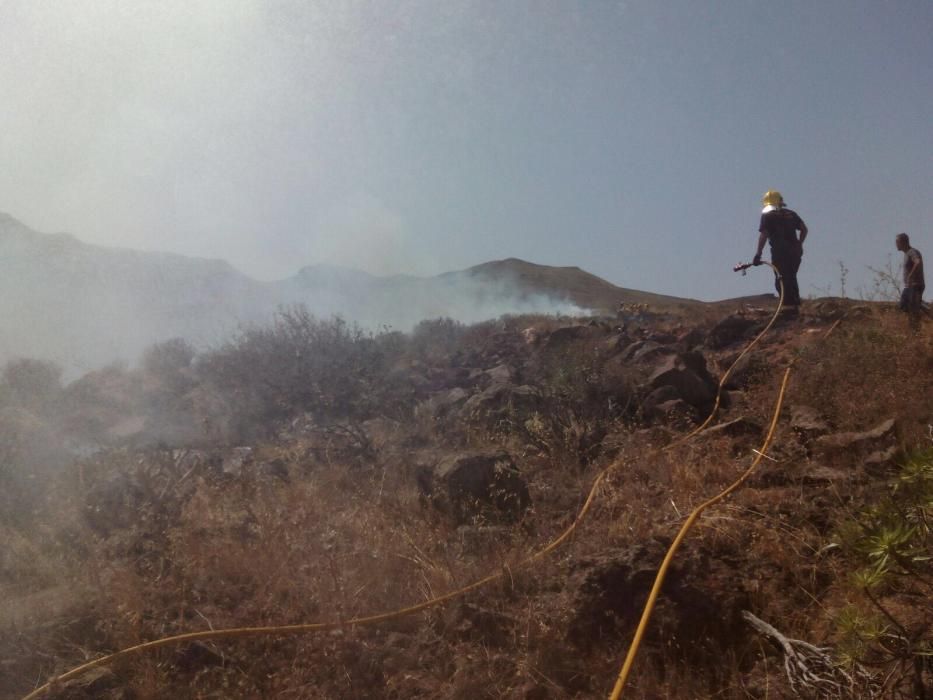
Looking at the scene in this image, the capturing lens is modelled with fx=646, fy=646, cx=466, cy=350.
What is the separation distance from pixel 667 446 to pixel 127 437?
5.80 metres

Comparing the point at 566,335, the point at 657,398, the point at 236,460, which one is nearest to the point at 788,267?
the point at 566,335

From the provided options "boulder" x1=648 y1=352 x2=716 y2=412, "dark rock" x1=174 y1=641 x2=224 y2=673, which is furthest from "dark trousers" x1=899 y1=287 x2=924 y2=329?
"dark rock" x1=174 y1=641 x2=224 y2=673

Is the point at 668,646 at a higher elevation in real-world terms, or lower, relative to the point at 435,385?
lower

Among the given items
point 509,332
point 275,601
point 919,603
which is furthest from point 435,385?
point 919,603

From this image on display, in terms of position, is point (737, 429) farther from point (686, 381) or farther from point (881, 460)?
point (881, 460)

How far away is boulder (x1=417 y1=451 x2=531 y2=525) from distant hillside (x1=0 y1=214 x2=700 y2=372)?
6.46m

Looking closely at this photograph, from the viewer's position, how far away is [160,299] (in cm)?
1390

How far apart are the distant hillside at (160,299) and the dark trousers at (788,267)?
4.15 meters

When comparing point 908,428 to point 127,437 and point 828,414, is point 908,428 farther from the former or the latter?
point 127,437

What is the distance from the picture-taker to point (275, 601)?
11.7 ft

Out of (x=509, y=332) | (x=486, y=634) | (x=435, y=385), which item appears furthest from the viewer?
(x=509, y=332)

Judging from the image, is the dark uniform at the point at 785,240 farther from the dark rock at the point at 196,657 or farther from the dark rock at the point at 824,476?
the dark rock at the point at 196,657

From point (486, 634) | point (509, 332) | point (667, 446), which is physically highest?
point (509, 332)

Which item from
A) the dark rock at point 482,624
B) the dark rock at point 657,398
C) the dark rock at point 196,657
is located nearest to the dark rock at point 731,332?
the dark rock at point 657,398
